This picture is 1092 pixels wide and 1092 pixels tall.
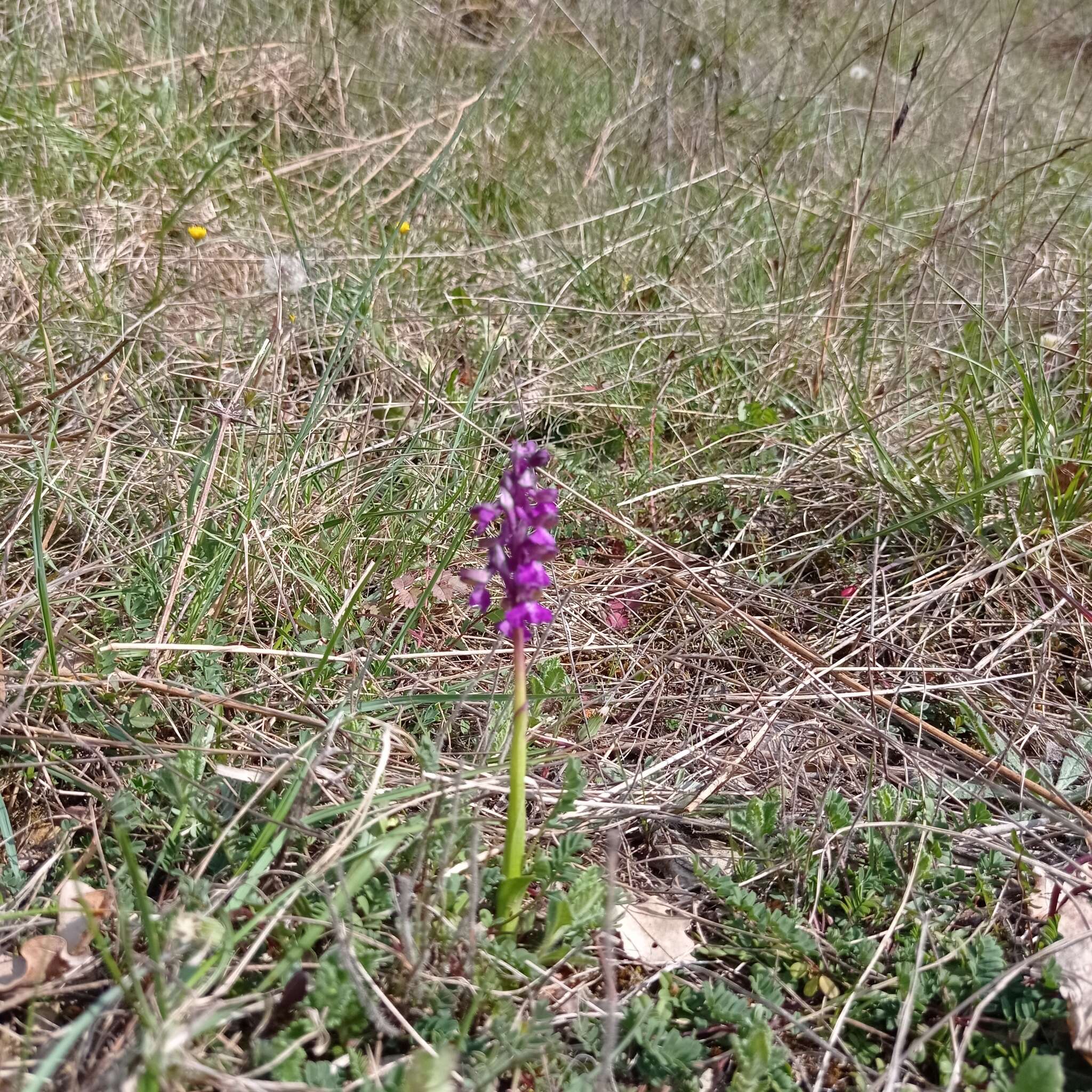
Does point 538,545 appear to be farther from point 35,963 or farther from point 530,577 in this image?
point 35,963

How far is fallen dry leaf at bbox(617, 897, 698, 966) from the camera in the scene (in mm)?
1330

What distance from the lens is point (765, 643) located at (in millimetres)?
1995

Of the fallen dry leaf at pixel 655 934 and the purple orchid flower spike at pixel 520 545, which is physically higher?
the purple orchid flower spike at pixel 520 545

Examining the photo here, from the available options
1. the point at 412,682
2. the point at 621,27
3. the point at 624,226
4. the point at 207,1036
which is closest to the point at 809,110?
the point at 621,27

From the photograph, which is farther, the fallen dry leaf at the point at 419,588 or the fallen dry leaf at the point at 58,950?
the fallen dry leaf at the point at 419,588

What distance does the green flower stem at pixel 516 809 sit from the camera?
3.76ft

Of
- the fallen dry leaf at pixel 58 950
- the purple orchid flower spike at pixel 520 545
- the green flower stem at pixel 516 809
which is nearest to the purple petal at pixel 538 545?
the purple orchid flower spike at pixel 520 545

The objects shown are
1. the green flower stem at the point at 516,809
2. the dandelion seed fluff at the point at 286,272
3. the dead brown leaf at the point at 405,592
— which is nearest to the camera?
the green flower stem at the point at 516,809

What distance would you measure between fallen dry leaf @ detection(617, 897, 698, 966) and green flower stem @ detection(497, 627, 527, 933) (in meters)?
0.19

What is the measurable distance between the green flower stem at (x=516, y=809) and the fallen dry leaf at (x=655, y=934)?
185mm

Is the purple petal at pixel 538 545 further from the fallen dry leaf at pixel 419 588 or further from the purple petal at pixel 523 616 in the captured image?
the fallen dry leaf at pixel 419 588

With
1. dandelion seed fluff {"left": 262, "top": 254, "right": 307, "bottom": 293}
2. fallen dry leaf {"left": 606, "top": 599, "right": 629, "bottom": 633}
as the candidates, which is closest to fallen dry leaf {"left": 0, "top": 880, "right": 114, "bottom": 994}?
fallen dry leaf {"left": 606, "top": 599, "right": 629, "bottom": 633}

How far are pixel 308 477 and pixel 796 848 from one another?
144 cm

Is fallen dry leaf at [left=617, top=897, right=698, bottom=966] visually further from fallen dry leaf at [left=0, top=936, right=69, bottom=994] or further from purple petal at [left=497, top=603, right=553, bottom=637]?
fallen dry leaf at [left=0, top=936, right=69, bottom=994]
